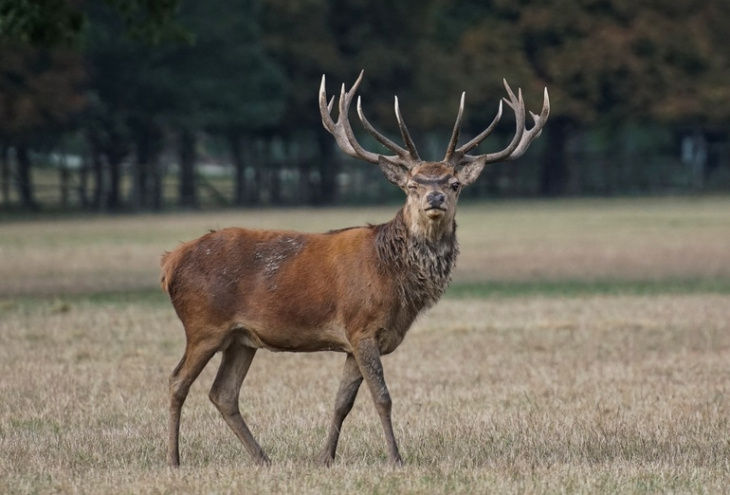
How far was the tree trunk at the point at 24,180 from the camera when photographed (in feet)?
168

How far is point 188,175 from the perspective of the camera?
55.8 m

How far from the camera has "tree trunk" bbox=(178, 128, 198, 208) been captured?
55188 mm

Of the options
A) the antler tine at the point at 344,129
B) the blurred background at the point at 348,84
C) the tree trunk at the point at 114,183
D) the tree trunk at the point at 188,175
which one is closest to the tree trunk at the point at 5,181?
the blurred background at the point at 348,84

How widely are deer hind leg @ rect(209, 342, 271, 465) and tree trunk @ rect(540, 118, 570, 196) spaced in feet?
179

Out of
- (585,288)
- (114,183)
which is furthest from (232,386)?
(114,183)

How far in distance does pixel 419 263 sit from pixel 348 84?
42.5 m

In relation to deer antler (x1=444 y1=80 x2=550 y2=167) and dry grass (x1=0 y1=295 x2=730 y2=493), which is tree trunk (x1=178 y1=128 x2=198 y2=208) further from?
deer antler (x1=444 y1=80 x2=550 y2=167)

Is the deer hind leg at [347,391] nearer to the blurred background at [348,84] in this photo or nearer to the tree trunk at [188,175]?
the blurred background at [348,84]

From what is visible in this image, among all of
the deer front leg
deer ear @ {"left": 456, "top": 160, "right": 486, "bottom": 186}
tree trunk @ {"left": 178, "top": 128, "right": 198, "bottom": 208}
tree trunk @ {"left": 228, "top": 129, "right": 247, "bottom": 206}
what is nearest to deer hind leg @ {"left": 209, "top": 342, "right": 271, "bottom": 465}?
the deer front leg

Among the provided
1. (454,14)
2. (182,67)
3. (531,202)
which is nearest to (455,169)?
(182,67)

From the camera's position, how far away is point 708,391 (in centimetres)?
1231

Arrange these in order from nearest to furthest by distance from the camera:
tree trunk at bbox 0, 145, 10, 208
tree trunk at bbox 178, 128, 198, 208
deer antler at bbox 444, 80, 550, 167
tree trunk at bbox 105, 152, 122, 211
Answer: deer antler at bbox 444, 80, 550, 167 < tree trunk at bbox 0, 145, 10, 208 < tree trunk at bbox 105, 152, 122, 211 < tree trunk at bbox 178, 128, 198, 208

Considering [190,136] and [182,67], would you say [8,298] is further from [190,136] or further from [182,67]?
[190,136]

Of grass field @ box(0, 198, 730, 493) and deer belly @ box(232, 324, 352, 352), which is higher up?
deer belly @ box(232, 324, 352, 352)
